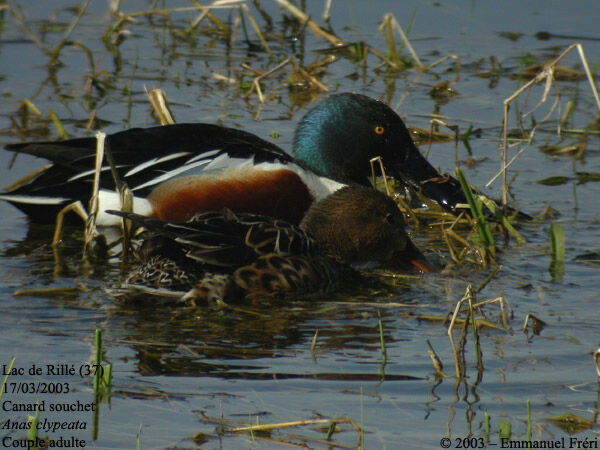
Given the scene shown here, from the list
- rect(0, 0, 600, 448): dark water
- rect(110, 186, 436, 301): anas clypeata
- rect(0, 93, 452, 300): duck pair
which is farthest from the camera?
rect(0, 93, 452, 300): duck pair

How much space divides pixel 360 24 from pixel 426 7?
744 mm

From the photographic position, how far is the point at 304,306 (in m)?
5.35

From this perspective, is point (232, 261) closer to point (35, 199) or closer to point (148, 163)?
point (148, 163)

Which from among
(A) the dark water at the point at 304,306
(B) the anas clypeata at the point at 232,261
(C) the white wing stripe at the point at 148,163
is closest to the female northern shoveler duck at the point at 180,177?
(C) the white wing stripe at the point at 148,163

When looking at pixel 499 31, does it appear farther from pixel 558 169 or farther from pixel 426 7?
pixel 558 169

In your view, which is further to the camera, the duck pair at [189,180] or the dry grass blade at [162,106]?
the dry grass blade at [162,106]

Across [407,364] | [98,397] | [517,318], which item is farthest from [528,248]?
[98,397]

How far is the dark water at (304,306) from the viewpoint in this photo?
3.98m

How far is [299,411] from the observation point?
397 centimetres

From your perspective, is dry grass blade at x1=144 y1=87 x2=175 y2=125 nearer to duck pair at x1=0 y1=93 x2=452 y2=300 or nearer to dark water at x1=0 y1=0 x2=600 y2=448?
dark water at x1=0 y1=0 x2=600 y2=448

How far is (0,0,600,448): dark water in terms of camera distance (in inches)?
157

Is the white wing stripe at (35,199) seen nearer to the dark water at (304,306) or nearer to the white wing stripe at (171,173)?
the dark water at (304,306)

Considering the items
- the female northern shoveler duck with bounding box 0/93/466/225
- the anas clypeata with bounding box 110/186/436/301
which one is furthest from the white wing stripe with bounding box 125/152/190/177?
the anas clypeata with bounding box 110/186/436/301

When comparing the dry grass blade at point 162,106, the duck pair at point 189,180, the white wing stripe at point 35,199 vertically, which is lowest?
the white wing stripe at point 35,199
